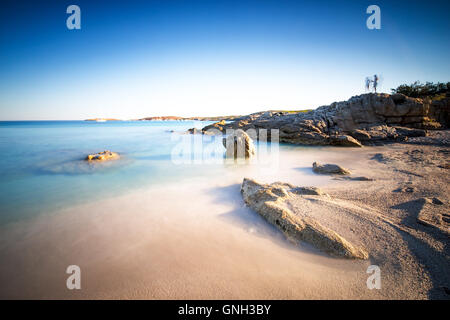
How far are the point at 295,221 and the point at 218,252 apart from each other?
151 cm

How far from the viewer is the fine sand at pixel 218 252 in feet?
7.29

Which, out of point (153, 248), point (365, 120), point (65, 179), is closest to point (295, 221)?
point (153, 248)

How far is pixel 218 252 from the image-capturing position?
290 centimetres

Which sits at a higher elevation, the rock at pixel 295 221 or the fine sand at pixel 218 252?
the rock at pixel 295 221

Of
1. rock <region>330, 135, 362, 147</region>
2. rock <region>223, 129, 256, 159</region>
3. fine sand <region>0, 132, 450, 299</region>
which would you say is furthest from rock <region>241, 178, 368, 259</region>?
rock <region>330, 135, 362, 147</region>

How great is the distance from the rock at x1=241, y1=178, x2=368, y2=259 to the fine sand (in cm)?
15

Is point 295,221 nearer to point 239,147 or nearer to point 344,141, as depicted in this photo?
point 239,147

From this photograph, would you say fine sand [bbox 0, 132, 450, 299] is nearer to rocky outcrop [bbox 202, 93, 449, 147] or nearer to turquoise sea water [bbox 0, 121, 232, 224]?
turquoise sea water [bbox 0, 121, 232, 224]

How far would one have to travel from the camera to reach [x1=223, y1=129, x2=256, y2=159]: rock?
33.2 ft

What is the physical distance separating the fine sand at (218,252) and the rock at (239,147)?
5610 millimetres

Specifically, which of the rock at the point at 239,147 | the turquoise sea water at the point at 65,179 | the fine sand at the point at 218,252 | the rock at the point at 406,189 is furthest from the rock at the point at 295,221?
the rock at the point at 239,147

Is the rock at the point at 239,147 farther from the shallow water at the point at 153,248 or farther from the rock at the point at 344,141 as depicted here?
the rock at the point at 344,141
